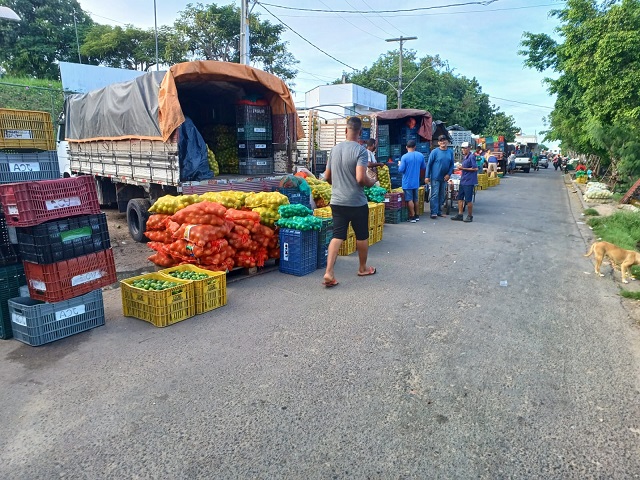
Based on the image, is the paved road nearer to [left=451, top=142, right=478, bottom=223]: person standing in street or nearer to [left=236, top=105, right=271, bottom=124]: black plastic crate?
[left=451, top=142, right=478, bottom=223]: person standing in street

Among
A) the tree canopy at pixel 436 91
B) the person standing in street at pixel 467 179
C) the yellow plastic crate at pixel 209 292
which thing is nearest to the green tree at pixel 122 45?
the tree canopy at pixel 436 91


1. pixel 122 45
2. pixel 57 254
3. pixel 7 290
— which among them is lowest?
pixel 7 290

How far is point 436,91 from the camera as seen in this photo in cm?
4578

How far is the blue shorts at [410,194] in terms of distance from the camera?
11.3 m

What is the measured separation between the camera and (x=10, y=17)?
1042cm

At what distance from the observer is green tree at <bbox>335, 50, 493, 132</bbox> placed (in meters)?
44.2

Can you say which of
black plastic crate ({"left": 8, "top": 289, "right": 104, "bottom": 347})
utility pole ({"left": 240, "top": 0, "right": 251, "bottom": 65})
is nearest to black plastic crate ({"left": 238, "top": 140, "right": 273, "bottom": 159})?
black plastic crate ({"left": 8, "top": 289, "right": 104, "bottom": 347})

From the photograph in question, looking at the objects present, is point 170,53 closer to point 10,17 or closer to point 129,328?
point 10,17

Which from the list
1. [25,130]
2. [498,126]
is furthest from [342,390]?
[498,126]

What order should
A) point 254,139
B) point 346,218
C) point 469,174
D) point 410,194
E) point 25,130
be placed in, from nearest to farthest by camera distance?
point 25,130, point 346,218, point 254,139, point 469,174, point 410,194

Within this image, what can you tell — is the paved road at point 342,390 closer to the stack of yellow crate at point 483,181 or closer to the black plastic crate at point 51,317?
the black plastic crate at point 51,317

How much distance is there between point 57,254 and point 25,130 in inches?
54.6

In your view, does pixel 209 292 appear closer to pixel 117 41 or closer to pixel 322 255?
pixel 322 255

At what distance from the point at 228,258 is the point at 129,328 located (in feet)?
5.97
